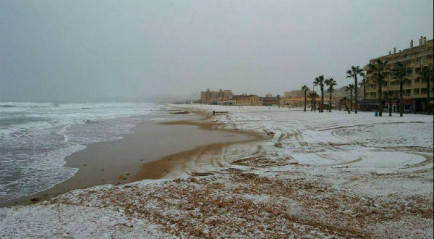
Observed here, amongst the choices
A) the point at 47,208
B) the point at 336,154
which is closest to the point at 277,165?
the point at 336,154

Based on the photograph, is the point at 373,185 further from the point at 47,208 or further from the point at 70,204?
the point at 47,208

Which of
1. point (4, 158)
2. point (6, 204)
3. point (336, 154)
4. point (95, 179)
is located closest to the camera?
point (6, 204)

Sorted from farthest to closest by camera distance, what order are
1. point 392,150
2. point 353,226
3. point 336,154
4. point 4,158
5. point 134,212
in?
point 336,154, point 4,158, point 392,150, point 134,212, point 353,226

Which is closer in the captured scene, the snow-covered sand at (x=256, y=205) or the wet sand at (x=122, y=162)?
the snow-covered sand at (x=256, y=205)

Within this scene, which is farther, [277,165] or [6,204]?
[277,165]

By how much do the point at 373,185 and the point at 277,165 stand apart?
3951 millimetres

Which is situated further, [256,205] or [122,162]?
[122,162]

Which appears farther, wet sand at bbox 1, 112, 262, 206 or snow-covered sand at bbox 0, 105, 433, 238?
wet sand at bbox 1, 112, 262, 206

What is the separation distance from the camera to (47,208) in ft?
20.5

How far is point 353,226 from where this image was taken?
478 centimetres

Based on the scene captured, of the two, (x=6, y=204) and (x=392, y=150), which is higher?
(x=392, y=150)

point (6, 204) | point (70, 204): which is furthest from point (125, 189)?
point (6, 204)

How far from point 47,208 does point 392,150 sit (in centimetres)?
906

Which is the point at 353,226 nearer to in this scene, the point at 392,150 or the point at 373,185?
the point at 373,185
